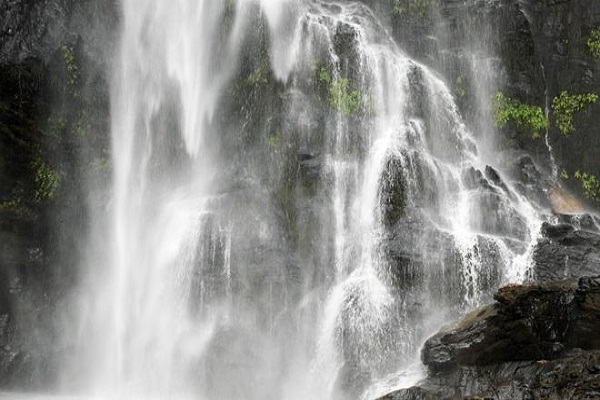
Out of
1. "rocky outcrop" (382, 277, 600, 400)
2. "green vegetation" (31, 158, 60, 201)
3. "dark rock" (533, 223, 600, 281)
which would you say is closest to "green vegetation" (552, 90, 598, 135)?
"dark rock" (533, 223, 600, 281)

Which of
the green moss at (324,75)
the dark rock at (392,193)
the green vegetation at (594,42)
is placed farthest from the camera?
the green vegetation at (594,42)

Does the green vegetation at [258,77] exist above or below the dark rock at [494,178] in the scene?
above

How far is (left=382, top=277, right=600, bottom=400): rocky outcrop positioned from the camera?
1016cm

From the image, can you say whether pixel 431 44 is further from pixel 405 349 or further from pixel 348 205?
pixel 405 349

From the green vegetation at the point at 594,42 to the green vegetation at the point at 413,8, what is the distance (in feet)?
Answer: 18.2

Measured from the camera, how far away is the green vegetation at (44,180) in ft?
64.8

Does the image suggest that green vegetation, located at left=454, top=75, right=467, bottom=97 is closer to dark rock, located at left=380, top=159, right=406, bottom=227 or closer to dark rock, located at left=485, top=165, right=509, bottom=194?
dark rock, located at left=485, top=165, right=509, bottom=194

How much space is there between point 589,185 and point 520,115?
3.12 meters

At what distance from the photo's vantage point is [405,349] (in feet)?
46.8

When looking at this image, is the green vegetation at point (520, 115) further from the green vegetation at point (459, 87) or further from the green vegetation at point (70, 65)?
the green vegetation at point (70, 65)

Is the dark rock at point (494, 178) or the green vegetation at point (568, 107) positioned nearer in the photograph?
the dark rock at point (494, 178)

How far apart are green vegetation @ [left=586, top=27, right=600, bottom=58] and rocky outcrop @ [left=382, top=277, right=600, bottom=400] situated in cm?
1254

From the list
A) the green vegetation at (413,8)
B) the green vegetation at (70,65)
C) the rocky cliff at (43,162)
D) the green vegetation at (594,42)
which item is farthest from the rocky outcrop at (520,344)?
the green vegetation at (70,65)

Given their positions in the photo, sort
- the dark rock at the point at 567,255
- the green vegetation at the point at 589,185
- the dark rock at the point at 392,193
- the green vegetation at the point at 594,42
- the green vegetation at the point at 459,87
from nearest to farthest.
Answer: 1. the dark rock at the point at 567,255
2. the dark rock at the point at 392,193
3. the green vegetation at the point at 589,185
4. the green vegetation at the point at 459,87
5. the green vegetation at the point at 594,42
